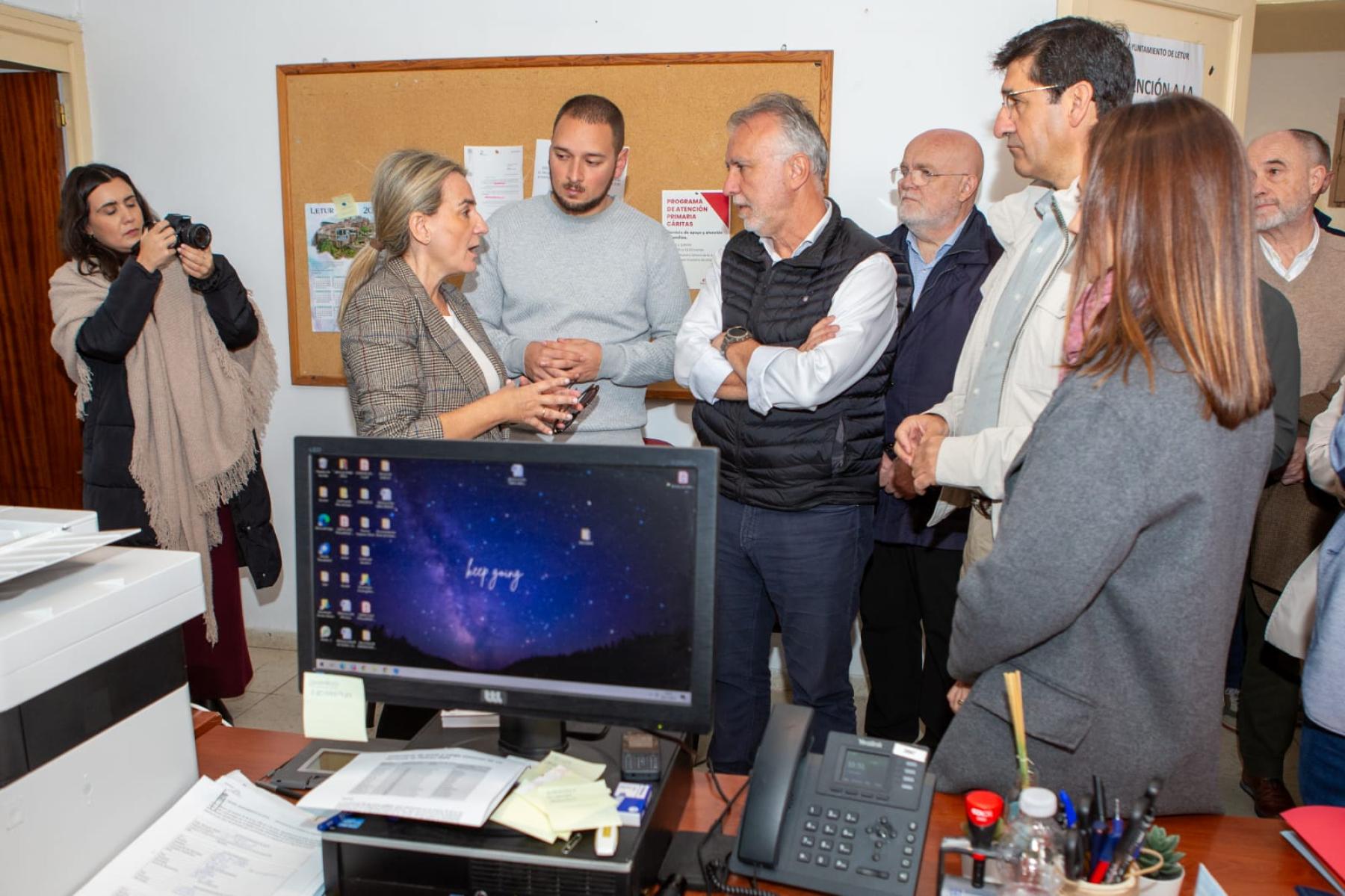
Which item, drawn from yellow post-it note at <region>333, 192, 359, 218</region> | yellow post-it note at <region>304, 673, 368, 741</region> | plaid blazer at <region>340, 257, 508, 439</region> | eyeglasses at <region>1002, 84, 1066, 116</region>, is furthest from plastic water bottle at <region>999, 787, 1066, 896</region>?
yellow post-it note at <region>333, 192, 359, 218</region>

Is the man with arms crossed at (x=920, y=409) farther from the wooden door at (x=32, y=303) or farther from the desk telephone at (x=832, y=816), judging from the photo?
the wooden door at (x=32, y=303)

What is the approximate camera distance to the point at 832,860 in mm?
1084

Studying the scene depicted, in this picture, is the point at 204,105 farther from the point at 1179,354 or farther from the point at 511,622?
the point at 1179,354

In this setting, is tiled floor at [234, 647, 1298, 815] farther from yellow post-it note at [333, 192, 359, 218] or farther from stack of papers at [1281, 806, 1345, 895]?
stack of papers at [1281, 806, 1345, 895]

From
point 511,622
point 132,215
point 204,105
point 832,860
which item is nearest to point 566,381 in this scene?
point 511,622

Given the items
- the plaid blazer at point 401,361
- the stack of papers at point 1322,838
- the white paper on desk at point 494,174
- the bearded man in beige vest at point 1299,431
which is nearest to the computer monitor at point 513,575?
the plaid blazer at point 401,361

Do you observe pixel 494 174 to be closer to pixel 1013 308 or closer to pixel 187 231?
pixel 187 231

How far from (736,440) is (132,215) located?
1821 mm

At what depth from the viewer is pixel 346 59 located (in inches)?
135

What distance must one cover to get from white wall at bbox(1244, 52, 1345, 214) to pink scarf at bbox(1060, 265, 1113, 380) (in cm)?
460

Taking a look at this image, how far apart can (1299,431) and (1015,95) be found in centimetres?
142

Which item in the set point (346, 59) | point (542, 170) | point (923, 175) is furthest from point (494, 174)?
point (923, 175)

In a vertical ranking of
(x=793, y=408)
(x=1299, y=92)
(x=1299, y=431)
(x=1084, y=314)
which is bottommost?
(x=1299, y=431)

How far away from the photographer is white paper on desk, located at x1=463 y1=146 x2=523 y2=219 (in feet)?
10.9
